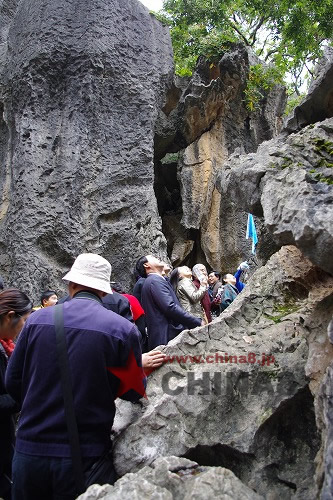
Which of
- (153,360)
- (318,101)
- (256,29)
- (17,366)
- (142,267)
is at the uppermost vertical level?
(256,29)

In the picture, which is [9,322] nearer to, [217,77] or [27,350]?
[27,350]

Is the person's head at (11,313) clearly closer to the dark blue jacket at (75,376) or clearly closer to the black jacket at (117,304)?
the dark blue jacket at (75,376)

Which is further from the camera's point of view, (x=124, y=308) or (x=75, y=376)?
(x=124, y=308)

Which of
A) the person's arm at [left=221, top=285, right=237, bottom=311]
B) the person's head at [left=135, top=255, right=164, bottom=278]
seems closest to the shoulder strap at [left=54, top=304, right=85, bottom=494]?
the person's head at [left=135, top=255, right=164, bottom=278]

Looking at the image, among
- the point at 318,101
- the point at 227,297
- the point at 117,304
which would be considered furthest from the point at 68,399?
the point at 227,297

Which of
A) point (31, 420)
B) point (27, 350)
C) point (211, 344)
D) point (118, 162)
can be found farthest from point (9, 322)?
point (118, 162)

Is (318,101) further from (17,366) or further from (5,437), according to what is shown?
(5,437)

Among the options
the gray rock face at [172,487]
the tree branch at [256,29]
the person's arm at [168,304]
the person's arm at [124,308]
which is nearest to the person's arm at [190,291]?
the person's arm at [168,304]

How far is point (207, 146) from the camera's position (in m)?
11.6

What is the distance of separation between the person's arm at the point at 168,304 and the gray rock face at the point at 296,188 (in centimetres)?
127

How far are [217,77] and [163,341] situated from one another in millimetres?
8032

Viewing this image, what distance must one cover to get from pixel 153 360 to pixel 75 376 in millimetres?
846

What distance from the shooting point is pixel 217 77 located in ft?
35.8

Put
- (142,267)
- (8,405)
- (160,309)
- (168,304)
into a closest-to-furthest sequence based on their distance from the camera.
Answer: (8,405)
(168,304)
(160,309)
(142,267)
